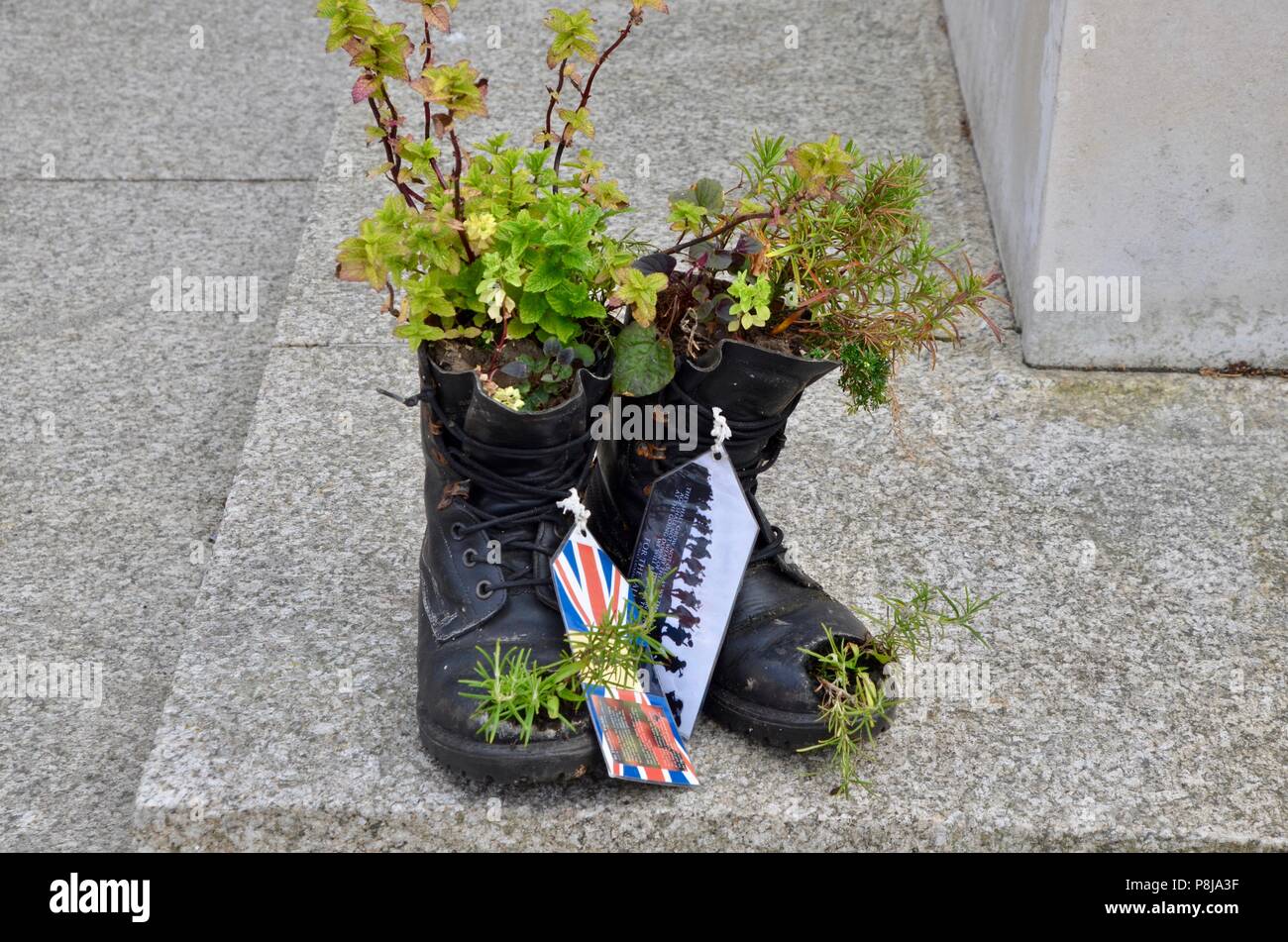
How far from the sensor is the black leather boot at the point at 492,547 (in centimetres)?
175

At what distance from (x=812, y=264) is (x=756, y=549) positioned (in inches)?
17.9

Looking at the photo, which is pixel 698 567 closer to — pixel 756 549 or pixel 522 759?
pixel 756 549

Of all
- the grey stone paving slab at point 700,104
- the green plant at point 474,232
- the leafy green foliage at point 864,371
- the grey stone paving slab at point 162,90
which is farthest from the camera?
the grey stone paving slab at point 162,90

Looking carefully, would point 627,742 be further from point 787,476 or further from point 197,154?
point 197,154

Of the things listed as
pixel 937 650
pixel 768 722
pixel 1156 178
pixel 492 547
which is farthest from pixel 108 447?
pixel 1156 178

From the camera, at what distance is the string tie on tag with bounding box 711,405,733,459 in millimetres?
1862

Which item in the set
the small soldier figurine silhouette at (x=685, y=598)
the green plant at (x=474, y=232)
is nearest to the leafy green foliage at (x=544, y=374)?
the green plant at (x=474, y=232)

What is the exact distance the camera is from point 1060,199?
2762 millimetres

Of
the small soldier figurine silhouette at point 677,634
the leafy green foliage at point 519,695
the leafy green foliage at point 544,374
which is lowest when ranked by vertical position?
the leafy green foliage at point 519,695

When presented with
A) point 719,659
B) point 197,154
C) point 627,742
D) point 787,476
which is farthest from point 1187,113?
point 197,154

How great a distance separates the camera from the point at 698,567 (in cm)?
191

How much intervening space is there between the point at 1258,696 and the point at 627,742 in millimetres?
1045

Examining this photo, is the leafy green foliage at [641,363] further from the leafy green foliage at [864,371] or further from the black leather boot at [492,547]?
the leafy green foliage at [864,371]

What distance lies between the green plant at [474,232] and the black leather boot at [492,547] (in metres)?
0.05
